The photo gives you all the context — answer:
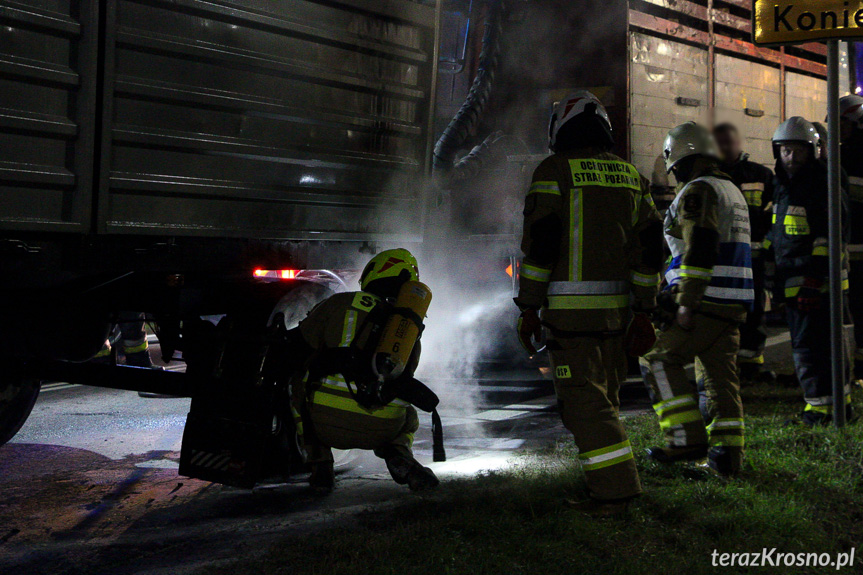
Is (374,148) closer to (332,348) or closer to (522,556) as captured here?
(332,348)

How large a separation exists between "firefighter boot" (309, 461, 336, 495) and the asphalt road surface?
0.21ft

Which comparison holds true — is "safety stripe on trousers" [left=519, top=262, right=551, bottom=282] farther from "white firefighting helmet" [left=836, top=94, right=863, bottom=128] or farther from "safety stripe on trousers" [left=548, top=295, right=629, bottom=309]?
"white firefighting helmet" [left=836, top=94, right=863, bottom=128]

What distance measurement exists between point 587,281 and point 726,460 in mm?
1433

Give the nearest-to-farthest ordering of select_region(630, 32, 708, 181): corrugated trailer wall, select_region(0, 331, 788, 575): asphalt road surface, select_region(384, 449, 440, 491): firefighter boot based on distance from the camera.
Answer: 1. select_region(0, 331, 788, 575): asphalt road surface
2. select_region(384, 449, 440, 491): firefighter boot
3. select_region(630, 32, 708, 181): corrugated trailer wall

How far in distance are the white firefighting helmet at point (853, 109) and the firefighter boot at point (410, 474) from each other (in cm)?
470

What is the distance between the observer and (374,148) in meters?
4.63

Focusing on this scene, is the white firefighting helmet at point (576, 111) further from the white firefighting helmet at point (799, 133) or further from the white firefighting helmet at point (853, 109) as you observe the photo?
the white firefighting helmet at point (853, 109)

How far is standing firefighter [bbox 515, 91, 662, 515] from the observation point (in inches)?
152

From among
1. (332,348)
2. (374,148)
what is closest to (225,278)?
(332,348)

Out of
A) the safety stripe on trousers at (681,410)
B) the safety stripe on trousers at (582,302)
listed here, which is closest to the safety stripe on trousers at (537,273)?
the safety stripe on trousers at (582,302)

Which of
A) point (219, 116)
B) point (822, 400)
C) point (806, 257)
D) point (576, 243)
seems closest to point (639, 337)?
point (576, 243)

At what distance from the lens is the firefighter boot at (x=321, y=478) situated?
14.8 feet

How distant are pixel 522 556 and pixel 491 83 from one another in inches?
227

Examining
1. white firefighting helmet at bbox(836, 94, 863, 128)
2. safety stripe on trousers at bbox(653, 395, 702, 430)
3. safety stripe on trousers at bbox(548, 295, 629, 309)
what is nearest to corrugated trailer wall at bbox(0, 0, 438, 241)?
safety stripe on trousers at bbox(548, 295, 629, 309)
